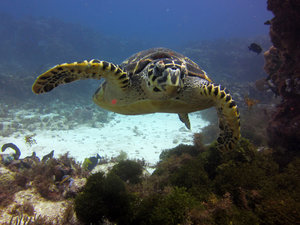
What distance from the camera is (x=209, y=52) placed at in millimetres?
30859

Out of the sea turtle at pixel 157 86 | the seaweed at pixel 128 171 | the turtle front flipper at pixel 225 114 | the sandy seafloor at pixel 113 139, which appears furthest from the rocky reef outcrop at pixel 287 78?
the sandy seafloor at pixel 113 139

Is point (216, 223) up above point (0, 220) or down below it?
above

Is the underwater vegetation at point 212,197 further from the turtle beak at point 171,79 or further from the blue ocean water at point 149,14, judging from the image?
the blue ocean water at point 149,14

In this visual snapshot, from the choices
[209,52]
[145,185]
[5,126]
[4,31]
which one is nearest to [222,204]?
[145,185]

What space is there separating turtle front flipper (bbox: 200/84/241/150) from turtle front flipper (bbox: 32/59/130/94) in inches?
65.3

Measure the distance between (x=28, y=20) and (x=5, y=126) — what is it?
124 feet

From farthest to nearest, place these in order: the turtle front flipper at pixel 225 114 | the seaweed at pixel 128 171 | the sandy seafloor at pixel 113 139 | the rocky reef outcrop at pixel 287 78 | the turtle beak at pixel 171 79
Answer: the sandy seafloor at pixel 113 139 < the seaweed at pixel 128 171 < the rocky reef outcrop at pixel 287 78 < the turtle front flipper at pixel 225 114 < the turtle beak at pixel 171 79

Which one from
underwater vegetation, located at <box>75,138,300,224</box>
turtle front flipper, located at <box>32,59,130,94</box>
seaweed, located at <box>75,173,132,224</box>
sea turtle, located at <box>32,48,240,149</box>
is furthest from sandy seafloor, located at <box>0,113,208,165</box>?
turtle front flipper, located at <box>32,59,130,94</box>

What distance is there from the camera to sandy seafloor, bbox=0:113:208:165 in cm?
922

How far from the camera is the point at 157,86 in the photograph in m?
2.68

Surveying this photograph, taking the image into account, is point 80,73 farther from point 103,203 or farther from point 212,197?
point 212,197

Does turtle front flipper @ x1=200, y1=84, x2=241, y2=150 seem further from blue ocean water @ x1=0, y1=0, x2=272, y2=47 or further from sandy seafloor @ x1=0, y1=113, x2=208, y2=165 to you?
blue ocean water @ x1=0, y1=0, x2=272, y2=47

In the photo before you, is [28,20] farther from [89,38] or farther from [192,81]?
[192,81]

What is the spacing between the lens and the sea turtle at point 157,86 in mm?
2715
